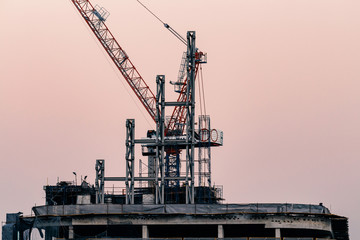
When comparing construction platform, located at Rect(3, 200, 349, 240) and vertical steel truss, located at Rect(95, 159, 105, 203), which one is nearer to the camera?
construction platform, located at Rect(3, 200, 349, 240)

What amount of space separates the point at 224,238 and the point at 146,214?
36.1ft

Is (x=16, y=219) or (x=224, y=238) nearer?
(x=224, y=238)

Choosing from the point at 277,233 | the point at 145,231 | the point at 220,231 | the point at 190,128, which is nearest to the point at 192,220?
the point at 220,231

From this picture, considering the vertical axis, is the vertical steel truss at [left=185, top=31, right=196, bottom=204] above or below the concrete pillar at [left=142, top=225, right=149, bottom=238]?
above

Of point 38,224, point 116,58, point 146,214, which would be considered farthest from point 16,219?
point 116,58

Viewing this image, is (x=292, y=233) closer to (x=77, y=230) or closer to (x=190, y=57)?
(x=77, y=230)

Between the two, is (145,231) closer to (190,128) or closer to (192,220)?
(192,220)

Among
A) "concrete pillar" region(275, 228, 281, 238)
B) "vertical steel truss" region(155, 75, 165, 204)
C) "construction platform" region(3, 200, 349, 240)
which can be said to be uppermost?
"vertical steel truss" region(155, 75, 165, 204)

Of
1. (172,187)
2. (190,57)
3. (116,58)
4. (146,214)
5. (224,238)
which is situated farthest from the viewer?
(116,58)

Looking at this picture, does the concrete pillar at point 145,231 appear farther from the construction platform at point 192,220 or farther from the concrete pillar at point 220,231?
the concrete pillar at point 220,231

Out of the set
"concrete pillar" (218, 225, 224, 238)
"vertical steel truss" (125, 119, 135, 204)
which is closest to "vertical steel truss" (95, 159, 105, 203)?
"vertical steel truss" (125, 119, 135, 204)

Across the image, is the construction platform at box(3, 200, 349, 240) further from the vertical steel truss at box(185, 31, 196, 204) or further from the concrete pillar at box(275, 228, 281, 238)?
the vertical steel truss at box(185, 31, 196, 204)

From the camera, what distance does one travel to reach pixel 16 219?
337 ft

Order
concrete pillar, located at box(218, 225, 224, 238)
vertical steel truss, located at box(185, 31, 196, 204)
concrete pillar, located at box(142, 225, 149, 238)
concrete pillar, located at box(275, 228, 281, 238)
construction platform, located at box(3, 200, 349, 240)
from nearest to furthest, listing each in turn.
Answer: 1. concrete pillar, located at box(275, 228, 281, 238)
2. construction platform, located at box(3, 200, 349, 240)
3. concrete pillar, located at box(218, 225, 224, 238)
4. concrete pillar, located at box(142, 225, 149, 238)
5. vertical steel truss, located at box(185, 31, 196, 204)
